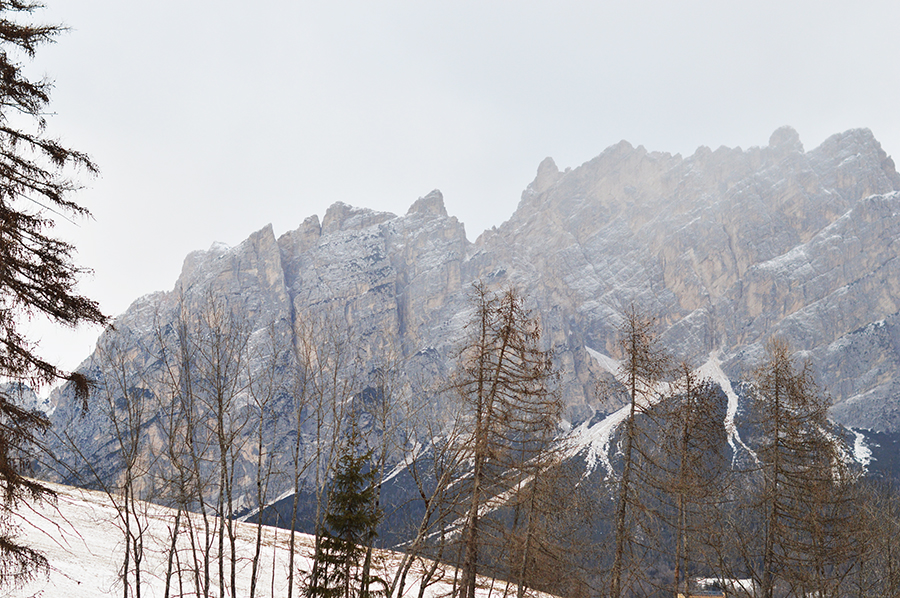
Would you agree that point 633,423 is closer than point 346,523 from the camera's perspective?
No

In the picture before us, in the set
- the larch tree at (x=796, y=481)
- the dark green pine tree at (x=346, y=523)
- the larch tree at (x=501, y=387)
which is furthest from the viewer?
the larch tree at (x=796, y=481)

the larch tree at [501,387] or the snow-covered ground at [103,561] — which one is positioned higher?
the larch tree at [501,387]

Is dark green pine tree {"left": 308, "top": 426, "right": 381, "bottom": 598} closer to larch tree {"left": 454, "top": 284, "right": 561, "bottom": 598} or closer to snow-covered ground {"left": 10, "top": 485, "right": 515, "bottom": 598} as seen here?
snow-covered ground {"left": 10, "top": 485, "right": 515, "bottom": 598}

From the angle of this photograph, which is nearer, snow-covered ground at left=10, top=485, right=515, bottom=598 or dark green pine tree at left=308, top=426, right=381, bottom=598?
dark green pine tree at left=308, top=426, right=381, bottom=598

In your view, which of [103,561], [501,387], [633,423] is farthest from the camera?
[103,561]

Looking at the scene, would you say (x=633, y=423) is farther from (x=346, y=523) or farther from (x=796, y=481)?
(x=346, y=523)

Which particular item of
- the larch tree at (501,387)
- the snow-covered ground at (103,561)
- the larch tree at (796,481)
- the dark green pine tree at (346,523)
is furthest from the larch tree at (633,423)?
the dark green pine tree at (346,523)

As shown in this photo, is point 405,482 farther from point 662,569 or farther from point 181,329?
point 181,329

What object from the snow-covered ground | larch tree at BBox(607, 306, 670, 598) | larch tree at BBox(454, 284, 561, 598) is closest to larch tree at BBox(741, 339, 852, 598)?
larch tree at BBox(607, 306, 670, 598)

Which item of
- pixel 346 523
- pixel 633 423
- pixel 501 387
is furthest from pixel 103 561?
pixel 633 423

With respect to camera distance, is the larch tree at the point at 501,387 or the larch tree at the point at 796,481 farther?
the larch tree at the point at 796,481

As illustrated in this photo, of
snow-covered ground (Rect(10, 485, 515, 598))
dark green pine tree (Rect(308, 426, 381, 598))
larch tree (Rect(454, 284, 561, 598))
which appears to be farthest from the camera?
snow-covered ground (Rect(10, 485, 515, 598))

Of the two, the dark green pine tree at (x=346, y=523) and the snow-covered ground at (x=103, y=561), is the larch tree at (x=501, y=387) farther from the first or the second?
the snow-covered ground at (x=103, y=561)

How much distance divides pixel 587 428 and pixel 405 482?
60.7 m
